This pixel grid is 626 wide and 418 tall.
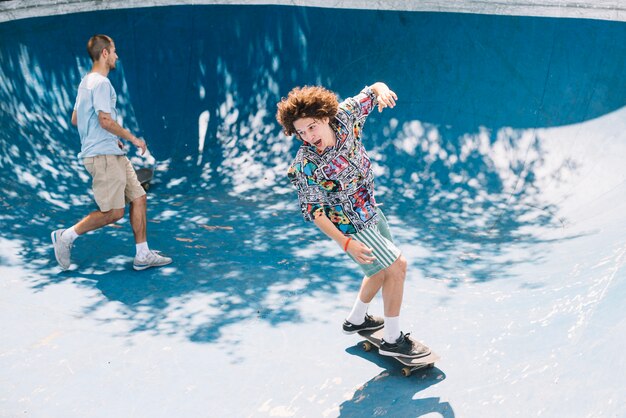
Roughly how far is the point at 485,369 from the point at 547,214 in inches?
108

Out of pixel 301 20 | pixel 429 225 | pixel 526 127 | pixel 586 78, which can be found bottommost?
pixel 429 225

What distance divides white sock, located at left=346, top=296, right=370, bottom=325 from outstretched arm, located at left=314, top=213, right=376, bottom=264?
2.19 feet

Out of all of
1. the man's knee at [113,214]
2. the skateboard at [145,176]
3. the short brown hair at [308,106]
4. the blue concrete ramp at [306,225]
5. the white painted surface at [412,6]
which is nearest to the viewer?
the short brown hair at [308,106]

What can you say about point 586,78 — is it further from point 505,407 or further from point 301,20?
point 505,407

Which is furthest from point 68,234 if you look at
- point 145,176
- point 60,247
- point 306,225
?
point 306,225

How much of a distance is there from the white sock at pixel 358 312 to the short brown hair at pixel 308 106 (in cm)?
127

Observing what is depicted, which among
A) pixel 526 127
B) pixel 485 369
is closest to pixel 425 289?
pixel 485 369

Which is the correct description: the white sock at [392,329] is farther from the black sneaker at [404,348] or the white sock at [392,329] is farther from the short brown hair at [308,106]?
the short brown hair at [308,106]

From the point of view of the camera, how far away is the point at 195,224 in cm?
634

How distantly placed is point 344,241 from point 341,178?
36 cm

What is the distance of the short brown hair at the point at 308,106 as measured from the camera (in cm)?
336

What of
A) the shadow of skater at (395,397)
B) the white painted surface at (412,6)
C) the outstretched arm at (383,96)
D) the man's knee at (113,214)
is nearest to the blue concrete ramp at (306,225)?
the shadow of skater at (395,397)

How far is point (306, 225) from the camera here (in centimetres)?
624

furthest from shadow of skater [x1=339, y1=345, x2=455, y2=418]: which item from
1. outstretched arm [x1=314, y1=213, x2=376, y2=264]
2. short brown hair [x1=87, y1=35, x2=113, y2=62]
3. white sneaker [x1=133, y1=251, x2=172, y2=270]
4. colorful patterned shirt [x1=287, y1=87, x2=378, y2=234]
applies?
short brown hair [x1=87, y1=35, x2=113, y2=62]
